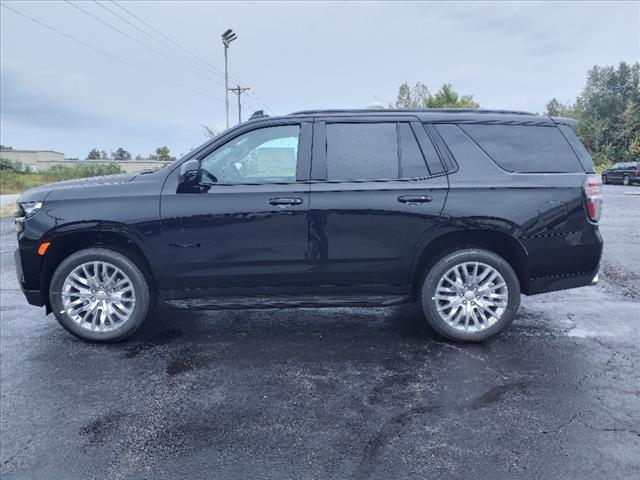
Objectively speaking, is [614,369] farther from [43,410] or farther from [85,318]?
[85,318]

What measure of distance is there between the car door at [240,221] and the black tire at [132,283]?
225mm

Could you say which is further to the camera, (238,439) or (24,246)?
(24,246)

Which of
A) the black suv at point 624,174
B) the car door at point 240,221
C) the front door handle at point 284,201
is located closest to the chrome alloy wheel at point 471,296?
the car door at point 240,221

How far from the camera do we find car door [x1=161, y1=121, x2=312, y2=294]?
3930 mm

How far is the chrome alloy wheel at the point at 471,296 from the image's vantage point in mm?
4070

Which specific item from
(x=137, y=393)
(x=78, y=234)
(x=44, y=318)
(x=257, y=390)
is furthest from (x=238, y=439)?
(x=44, y=318)

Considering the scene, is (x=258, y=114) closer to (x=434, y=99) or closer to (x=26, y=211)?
(x=26, y=211)

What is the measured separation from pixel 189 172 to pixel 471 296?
8.69 feet

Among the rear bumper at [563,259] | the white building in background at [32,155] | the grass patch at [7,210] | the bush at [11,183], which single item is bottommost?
the grass patch at [7,210]

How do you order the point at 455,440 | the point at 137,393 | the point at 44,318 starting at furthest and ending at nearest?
1. the point at 44,318
2. the point at 137,393
3. the point at 455,440

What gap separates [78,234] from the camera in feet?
13.4

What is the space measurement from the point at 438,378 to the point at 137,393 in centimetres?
215

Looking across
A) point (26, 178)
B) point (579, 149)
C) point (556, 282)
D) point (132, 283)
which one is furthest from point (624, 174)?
point (26, 178)

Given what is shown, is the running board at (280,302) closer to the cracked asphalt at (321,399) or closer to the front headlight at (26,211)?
the cracked asphalt at (321,399)
